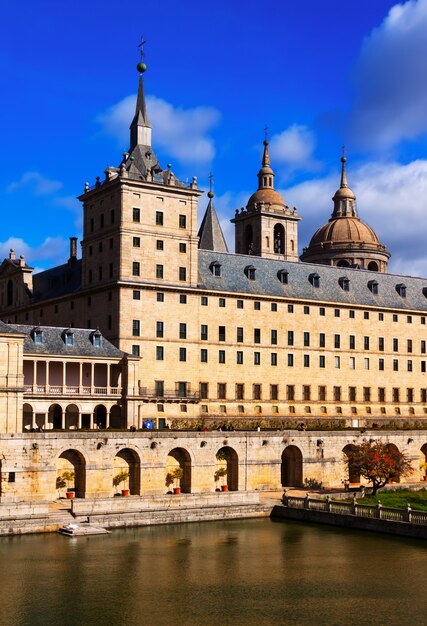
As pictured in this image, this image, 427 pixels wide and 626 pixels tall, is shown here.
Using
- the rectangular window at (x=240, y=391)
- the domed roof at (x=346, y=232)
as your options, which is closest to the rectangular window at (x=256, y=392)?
the rectangular window at (x=240, y=391)

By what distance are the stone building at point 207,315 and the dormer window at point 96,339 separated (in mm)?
3746

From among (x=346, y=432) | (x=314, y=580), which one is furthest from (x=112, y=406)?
(x=314, y=580)

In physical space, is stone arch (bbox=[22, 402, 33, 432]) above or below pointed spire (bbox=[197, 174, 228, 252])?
below

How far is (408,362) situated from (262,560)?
61098mm

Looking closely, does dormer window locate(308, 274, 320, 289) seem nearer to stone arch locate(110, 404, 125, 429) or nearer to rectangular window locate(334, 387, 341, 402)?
rectangular window locate(334, 387, 341, 402)

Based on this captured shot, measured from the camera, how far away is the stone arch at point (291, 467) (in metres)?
80.8

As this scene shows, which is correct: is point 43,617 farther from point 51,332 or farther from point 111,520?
point 51,332

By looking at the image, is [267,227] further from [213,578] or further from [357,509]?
[213,578]

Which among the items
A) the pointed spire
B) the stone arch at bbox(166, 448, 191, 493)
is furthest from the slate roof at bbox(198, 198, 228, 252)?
the stone arch at bbox(166, 448, 191, 493)

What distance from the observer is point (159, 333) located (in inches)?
3605

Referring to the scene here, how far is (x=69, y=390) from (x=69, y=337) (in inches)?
194

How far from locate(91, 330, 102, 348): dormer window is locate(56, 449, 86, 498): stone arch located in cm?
1696

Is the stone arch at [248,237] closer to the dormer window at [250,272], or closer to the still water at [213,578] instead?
the dormer window at [250,272]

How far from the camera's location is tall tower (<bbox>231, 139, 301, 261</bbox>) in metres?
126
